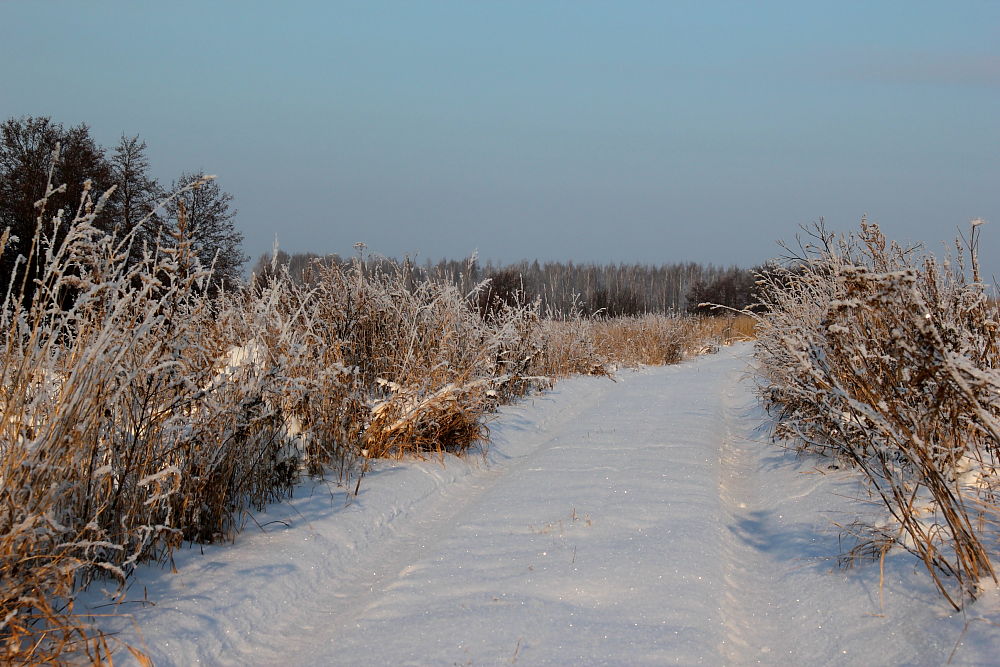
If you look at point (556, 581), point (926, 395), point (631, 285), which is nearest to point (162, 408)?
point (556, 581)

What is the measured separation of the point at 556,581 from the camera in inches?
147

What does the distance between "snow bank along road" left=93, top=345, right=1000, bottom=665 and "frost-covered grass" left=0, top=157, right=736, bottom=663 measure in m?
0.28

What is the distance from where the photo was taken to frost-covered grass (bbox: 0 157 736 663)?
9.37 feet

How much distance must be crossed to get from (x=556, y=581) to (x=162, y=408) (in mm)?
2272

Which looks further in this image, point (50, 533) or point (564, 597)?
point (564, 597)

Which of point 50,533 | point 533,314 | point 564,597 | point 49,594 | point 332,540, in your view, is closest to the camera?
point 50,533

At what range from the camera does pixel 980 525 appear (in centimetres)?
327

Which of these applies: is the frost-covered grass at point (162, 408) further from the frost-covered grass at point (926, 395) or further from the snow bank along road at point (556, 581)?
the frost-covered grass at point (926, 395)

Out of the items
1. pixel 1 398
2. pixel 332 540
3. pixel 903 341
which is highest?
pixel 903 341

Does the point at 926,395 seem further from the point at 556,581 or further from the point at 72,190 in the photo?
the point at 72,190

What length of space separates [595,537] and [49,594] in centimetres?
275

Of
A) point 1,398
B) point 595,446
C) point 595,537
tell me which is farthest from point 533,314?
point 1,398

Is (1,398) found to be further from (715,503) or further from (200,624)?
(715,503)

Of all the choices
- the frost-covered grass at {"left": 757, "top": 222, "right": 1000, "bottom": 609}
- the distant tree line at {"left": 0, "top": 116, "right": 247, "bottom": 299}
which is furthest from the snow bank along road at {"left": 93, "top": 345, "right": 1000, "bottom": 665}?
the distant tree line at {"left": 0, "top": 116, "right": 247, "bottom": 299}
